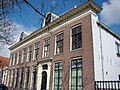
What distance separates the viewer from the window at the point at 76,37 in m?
11.5

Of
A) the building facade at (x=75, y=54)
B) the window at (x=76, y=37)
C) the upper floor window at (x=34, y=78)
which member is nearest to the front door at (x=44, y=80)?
the building facade at (x=75, y=54)

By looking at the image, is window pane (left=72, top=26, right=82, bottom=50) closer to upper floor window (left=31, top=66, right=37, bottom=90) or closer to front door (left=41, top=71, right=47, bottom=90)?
front door (left=41, top=71, right=47, bottom=90)

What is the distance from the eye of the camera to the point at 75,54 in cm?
1128

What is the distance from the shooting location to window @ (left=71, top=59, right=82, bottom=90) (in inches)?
412

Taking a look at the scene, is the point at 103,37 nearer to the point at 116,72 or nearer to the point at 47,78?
the point at 116,72

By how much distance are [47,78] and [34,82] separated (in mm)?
2777

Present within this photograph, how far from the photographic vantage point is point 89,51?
402 inches

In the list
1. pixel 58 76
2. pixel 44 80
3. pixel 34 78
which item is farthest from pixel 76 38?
pixel 34 78

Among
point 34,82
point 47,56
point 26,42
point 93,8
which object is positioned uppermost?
point 93,8

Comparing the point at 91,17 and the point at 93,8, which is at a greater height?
the point at 93,8

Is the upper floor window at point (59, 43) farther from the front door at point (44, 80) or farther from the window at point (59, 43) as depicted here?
the front door at point (44, 80)

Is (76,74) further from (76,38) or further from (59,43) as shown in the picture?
(59,43)

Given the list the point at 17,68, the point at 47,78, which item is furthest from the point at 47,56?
the point at 17,68

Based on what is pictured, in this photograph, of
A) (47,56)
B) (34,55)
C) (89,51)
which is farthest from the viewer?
(34,55)
